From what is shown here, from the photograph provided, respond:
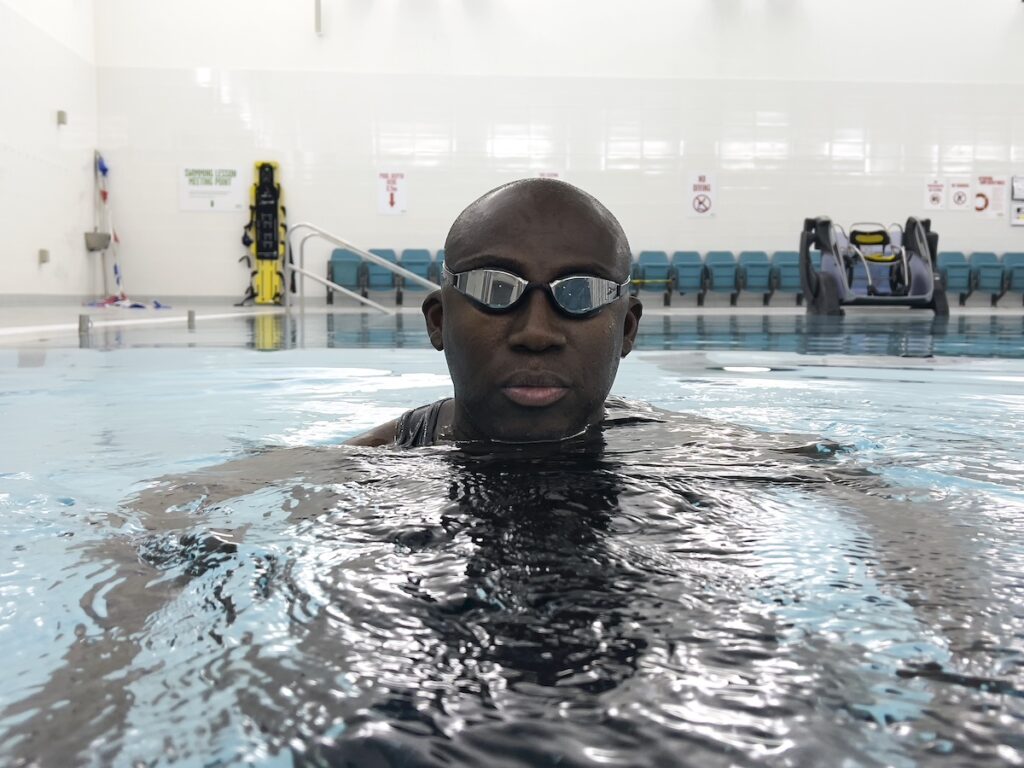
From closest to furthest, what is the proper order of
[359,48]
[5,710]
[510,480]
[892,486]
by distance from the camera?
[5,710], [510,480], [892,486], [359,48]

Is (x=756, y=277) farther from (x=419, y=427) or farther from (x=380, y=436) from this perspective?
(x=419, y=427)

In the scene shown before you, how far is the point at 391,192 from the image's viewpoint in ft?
54.8

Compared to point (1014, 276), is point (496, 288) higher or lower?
lower

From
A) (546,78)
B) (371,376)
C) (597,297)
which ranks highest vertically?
(546,78)

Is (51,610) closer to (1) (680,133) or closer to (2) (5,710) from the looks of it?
(2) (5,710)

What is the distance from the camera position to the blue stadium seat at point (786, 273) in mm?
16297

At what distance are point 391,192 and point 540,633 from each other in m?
16.3

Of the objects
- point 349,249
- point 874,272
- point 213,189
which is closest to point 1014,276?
point 874,272

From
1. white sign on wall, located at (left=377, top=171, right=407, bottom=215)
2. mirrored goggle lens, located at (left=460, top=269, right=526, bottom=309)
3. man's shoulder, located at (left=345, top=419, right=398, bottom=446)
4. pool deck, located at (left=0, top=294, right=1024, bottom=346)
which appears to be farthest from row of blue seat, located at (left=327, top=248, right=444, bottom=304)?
mirrored goggle lens, located at (left=460, top=269, right=526, bottom=309)

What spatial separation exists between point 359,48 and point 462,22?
190 centimetres

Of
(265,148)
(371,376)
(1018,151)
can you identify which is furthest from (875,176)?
(371,376)

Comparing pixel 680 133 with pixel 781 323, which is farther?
pixel 680 133

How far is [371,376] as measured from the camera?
215 inches

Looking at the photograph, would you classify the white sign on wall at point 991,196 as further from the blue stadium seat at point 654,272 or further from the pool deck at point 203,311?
the blue stadium seat at point 654,272
